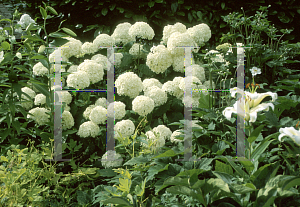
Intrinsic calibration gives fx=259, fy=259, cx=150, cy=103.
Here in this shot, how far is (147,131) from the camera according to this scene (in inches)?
71.4

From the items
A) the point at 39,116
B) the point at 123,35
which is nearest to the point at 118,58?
the point at 123,35

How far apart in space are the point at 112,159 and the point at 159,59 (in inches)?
39.3

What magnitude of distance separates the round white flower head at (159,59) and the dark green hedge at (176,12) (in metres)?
1.43

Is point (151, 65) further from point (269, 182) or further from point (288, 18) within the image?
point (288, 18)

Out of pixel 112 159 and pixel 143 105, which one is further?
pixel 143 105

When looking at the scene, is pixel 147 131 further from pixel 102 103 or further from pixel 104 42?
pixel 104 42

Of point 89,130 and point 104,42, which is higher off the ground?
point 104,42

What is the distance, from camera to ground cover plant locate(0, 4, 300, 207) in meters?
1.11

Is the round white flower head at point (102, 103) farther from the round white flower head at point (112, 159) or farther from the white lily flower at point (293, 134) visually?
the white lily flower at point (293, 134)

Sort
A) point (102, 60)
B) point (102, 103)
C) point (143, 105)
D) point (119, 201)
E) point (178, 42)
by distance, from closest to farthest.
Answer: point (119, 201) → point (143, 105) → point (102, 103) → point (178, 42) → point (102, 60)

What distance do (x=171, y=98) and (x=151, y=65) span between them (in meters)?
0.36

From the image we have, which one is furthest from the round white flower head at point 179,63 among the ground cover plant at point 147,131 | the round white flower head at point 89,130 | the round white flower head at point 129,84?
the round white flower head at point 89,130

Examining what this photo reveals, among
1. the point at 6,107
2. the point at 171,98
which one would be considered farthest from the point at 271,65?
the point at 6,107

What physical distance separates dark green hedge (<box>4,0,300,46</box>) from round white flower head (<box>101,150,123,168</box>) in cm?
235
